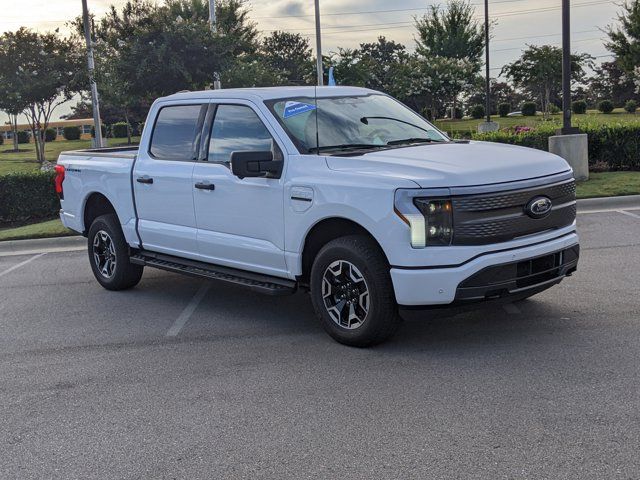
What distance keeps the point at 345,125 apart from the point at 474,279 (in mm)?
1904

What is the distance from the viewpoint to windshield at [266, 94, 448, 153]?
6.07m

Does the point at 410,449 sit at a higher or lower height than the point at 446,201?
lower

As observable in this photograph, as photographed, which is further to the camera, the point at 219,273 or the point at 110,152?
the point at 110,152

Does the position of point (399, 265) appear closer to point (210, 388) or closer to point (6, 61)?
point (210, 388)

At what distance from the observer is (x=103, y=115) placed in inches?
2491

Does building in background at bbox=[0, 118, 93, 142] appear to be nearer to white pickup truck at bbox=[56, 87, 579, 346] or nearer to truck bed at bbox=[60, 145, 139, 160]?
truck bed at bbox=[60, 145, 139, 160]

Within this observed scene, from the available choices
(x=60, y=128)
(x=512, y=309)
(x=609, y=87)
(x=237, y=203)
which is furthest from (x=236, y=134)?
(x=609, y=87)

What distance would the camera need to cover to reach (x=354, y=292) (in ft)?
18.1

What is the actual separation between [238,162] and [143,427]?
7.27 feet

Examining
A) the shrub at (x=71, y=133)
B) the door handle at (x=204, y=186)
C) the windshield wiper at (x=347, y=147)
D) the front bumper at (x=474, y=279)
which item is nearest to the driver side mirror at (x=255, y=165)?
the windshield wiper at (x=347, y=147)

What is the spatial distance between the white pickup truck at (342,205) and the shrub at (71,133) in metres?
51.7

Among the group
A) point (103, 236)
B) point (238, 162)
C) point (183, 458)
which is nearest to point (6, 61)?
point (103, 236)

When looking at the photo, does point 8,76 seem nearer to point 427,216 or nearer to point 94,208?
point 94,208

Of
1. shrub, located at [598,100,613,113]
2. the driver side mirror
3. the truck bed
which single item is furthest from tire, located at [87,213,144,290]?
shrub, located at [598,100,613,113]
